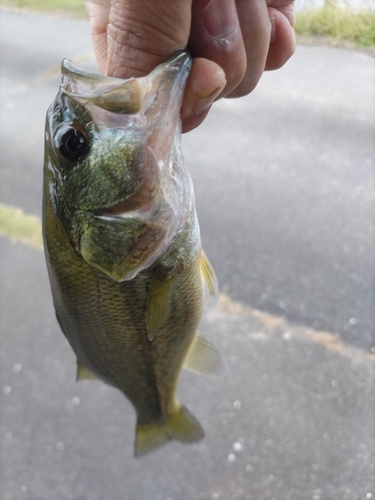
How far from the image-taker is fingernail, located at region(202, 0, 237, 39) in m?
0.86

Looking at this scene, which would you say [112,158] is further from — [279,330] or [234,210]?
[234,210]

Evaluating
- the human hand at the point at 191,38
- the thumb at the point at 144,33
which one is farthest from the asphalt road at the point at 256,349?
the thumb at the point at 144,33

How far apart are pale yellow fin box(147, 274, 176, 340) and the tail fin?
0.66 meters

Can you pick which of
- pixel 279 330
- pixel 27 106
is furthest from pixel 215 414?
pixel 27 106

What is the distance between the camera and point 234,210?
3.27 metres

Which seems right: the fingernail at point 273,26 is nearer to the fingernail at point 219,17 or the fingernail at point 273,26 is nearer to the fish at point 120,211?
the fingernail at point 219,17

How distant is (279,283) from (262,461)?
1056mm

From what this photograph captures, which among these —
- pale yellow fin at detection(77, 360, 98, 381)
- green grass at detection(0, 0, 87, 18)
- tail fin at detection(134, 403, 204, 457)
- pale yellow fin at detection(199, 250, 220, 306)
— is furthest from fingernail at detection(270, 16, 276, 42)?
green grass at detection(0, 0, 87, 18)

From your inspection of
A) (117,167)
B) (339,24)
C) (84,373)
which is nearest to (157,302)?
(117,167)

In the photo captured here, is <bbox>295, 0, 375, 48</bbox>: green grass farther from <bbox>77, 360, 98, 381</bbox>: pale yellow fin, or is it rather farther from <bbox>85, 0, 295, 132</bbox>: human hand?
<bbox>77, 360, 98, 381</bbox>: pale yellow fin

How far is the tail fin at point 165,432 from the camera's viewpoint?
5.13 ft

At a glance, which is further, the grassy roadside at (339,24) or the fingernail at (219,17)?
the grassy roadside at (339,24)

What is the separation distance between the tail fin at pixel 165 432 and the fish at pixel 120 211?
491mm

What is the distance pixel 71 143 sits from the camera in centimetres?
91
